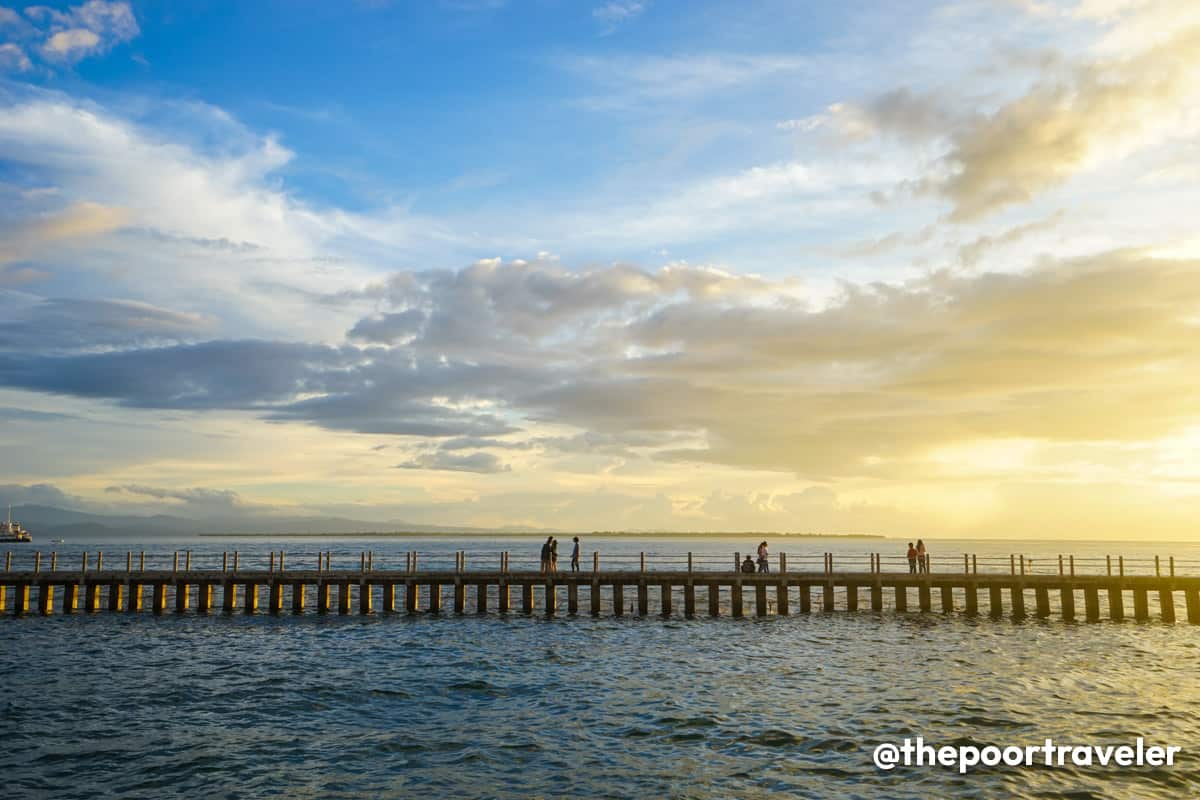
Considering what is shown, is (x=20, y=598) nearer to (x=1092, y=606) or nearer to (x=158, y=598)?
(x=158, y=598)

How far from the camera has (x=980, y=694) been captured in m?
26.9

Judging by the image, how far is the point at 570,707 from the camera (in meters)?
25.5

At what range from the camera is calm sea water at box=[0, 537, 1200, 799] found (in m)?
18.6

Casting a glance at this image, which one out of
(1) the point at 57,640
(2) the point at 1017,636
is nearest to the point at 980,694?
(2) the point at 1017,636

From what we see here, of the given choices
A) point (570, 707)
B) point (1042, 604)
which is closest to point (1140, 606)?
point (1042, 604)

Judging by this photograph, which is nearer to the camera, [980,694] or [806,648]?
[980,694]

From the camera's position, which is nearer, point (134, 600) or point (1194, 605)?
point (134, 600)

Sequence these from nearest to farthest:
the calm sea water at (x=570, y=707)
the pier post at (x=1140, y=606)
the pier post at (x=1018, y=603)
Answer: the calm sea water at (x=570, y=707) < the pier post at (x=1018, y=603) < the pier post at (x=1140, y=606)

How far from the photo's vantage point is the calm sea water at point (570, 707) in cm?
1856

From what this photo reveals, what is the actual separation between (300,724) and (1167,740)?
21808 millimetres

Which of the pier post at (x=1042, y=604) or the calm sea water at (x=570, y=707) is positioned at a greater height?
the pier post at (x=1042, y=604)

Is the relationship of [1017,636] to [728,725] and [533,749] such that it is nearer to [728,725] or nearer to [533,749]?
[728,725]

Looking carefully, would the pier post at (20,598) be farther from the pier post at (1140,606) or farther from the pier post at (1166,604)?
the pier post at (1166,604)

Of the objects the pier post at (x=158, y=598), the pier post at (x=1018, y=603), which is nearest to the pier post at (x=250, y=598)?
the pier post at (x=158, y=598)
